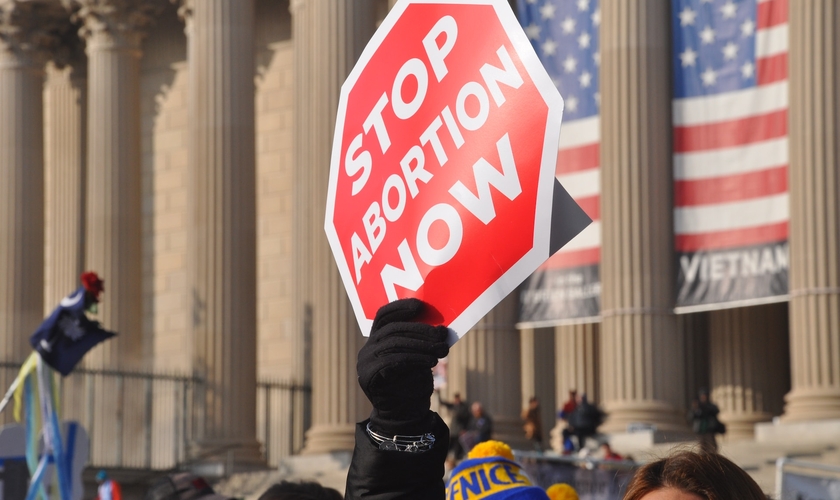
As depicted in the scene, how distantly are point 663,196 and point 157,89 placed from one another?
21.1m

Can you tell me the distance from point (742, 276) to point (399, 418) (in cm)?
→ 2573

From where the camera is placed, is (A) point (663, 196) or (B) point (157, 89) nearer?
(A) point (663, 196)

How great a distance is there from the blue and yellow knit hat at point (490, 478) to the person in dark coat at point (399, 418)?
335 centimetres

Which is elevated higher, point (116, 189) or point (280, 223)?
point (116, 189)

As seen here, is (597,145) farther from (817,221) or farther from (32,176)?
(32,176)

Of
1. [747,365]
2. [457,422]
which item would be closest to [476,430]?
[457,422]

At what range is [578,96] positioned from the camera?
32.2 meters

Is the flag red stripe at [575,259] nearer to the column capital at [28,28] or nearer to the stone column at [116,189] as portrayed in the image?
the stone column at [116,189]

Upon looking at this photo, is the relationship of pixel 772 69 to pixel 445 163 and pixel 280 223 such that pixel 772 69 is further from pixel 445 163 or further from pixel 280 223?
pixel 445 163

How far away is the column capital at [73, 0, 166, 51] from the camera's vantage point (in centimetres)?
4356

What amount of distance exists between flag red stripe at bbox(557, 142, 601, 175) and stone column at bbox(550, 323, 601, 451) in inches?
351

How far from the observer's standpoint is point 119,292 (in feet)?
138

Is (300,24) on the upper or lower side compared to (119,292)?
upper

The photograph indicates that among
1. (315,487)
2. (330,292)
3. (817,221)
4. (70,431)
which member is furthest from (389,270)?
(330,292)
